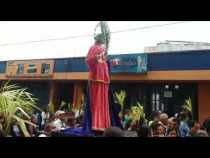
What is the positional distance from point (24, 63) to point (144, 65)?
26.1 feet

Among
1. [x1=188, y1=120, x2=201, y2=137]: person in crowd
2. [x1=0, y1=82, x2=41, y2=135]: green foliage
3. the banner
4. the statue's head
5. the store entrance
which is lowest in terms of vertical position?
[x1=188, y1=120, x2=201, y2=137]: person in crowd

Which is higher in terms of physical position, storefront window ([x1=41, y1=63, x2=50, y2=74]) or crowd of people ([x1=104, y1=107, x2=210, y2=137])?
storefront window ([x1=41, y1=63, x2=50, y2=74])

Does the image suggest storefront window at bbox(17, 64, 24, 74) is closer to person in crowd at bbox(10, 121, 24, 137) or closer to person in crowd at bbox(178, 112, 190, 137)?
person in crowd at bbox(178, 112, 190, 137)

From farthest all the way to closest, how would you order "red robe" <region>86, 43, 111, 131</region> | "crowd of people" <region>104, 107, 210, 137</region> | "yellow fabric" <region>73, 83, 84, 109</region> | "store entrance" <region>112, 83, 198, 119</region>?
"yellow fabric" <region>73, 83, 84, 109</region> < "store entrance" <region>112, 83, 198, 119</region> < "red robe" <region>86, 43, 111, 131</region> < "crowd of people" <region>104, 107, 210, 137</region>

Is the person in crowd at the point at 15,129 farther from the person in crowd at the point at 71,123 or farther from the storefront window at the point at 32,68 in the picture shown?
the storefront window at the point at 32,68

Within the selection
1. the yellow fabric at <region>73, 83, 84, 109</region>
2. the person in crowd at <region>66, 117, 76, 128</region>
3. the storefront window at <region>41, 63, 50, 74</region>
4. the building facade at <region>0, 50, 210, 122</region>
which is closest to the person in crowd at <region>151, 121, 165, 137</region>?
the person in crowd at <region>66, 117, 76, 128</region>

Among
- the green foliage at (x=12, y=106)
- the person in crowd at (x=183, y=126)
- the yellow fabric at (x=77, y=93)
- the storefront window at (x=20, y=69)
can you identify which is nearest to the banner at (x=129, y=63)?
the yellow fabric at (x=77, y=93)

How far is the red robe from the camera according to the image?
687 cm

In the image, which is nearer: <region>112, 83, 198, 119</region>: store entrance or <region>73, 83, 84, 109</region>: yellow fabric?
<region>112, 83, 198, 119</region>: store entrance

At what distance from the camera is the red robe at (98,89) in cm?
687

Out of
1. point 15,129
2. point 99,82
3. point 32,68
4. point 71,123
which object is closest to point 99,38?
point 99,82
